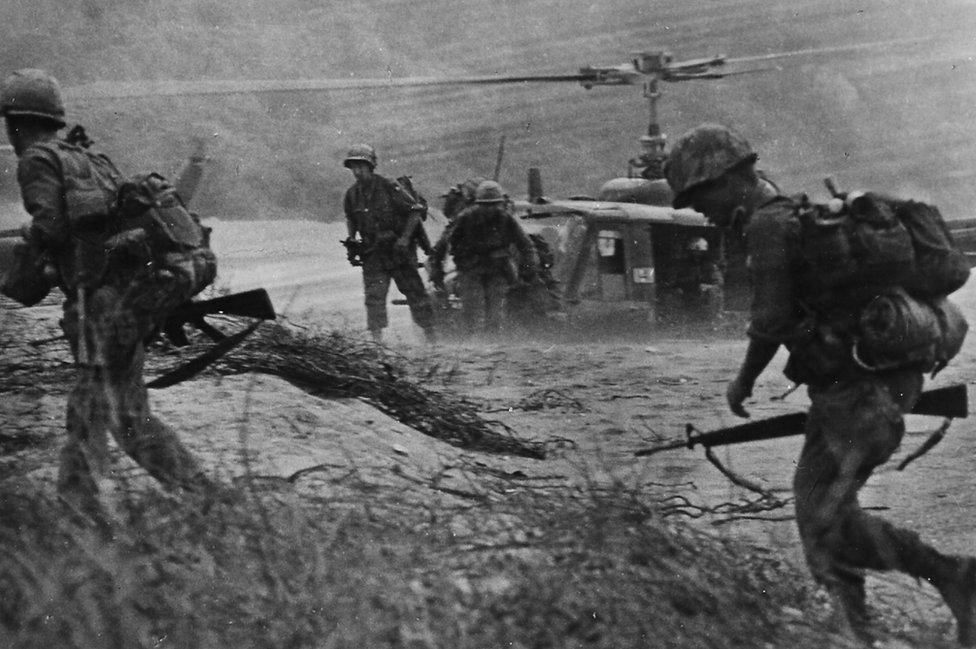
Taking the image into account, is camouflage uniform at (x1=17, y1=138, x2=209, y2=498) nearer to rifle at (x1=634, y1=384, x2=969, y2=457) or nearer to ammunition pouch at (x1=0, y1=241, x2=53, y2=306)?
ammunition pouch at (x1=0, y1=241, x2=53, y2=306)

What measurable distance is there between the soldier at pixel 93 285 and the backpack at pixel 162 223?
0.05 metres

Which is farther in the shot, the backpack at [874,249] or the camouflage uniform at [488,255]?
the camouflage uniform at [488,255]

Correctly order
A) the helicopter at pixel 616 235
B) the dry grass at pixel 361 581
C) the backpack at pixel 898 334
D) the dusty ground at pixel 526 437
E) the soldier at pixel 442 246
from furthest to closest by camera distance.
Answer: the helicopter at pixel 616 235 < the soldier at pixel 442 246 < the dusty ground at pixel 526 437 < the backpack at pixel 898 334 < the dry grass at pixel 361 581

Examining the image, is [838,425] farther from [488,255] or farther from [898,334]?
[488,255]

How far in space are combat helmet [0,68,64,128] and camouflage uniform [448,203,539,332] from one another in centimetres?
700

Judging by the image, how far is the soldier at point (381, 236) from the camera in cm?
1263

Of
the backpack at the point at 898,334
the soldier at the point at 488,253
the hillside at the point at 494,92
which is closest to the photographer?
the backpack at the point at 898,334

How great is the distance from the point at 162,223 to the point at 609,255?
8.22m

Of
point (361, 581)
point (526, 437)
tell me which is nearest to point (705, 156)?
point (361, 581)

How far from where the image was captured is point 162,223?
5207 millimetres

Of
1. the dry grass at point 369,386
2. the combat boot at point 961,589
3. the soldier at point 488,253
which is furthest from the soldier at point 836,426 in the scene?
the soldier at point 488,253

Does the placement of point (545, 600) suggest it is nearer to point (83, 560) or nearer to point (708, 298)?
point (83, 560)

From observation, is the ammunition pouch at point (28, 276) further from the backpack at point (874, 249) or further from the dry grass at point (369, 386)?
the backpack at point (874, 249)

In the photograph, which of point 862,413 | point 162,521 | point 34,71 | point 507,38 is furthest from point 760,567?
point 507,38
